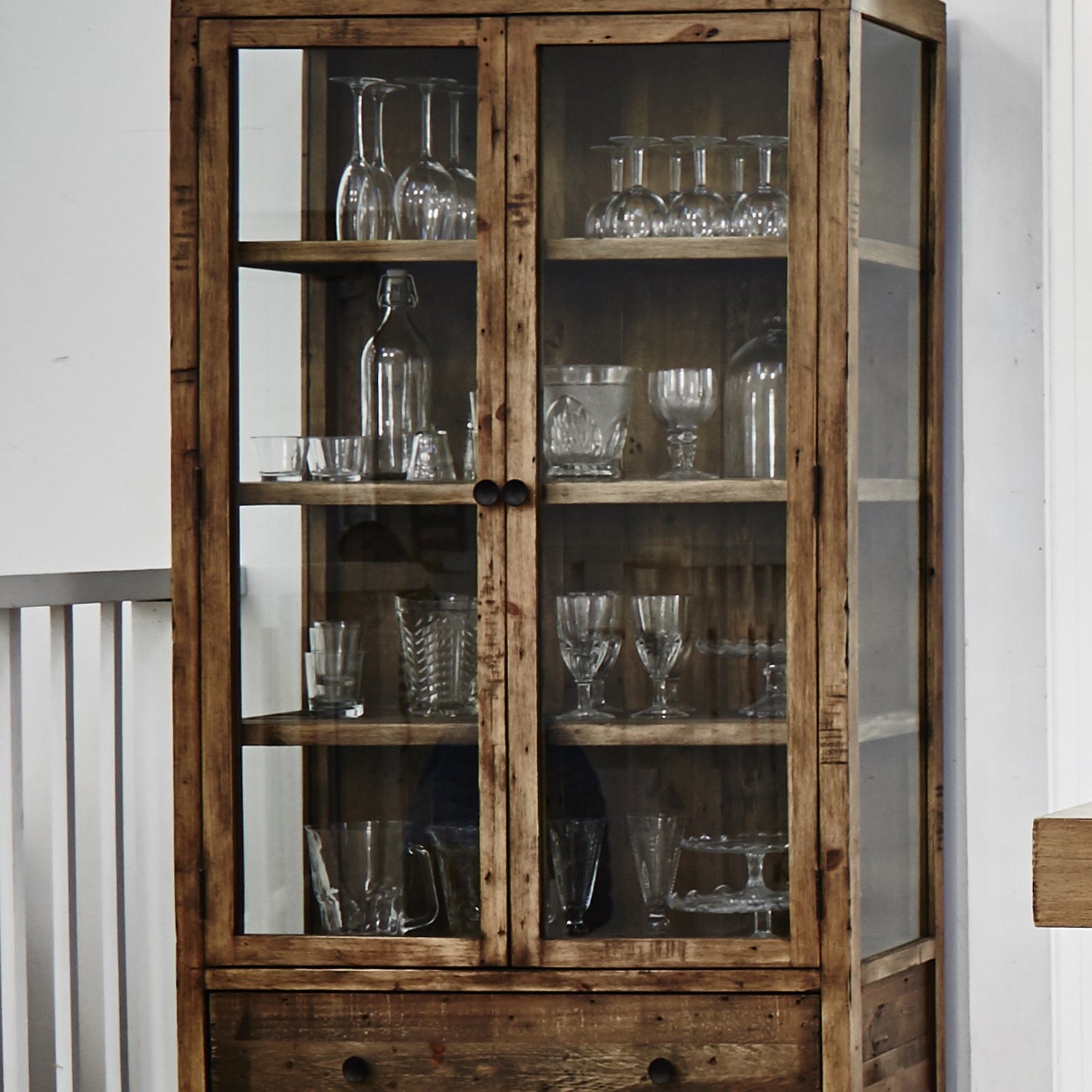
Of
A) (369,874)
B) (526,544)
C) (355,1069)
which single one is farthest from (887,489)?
(355,1069)

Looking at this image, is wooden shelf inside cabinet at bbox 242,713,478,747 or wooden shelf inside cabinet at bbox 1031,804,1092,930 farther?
wooden shelf inside cabinet at bbox 242,713,478,747

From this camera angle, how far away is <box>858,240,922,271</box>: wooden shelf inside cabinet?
167cm

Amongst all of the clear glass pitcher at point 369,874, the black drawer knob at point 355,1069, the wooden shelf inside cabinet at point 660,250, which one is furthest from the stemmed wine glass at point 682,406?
the black drawer knob at point 355,1069

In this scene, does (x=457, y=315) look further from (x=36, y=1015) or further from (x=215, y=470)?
(x=36, y=1015)

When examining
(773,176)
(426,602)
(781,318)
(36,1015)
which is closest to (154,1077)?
(36,1015)

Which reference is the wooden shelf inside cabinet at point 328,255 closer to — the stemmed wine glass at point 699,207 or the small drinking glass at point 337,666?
the stemmed wine glass at point 699,207

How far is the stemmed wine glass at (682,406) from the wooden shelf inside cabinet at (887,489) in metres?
0.21

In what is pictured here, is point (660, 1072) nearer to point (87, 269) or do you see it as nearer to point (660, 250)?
point (660, 250)

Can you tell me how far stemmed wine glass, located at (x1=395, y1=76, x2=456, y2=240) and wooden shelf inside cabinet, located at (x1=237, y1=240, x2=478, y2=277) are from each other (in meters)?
0.02

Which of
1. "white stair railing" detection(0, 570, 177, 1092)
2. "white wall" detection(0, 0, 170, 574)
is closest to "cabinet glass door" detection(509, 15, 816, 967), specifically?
"white stair railing" detection(0, 570, 177, 1092)

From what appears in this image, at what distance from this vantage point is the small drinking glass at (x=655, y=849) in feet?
5.37

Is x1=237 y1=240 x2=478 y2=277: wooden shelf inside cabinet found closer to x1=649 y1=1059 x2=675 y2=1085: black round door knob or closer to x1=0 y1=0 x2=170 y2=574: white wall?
x1=0 y1=0 x2=170 y2=574: white wall

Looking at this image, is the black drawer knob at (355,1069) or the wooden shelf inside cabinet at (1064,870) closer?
the wooden shelf inside cabinet at (1064,870)

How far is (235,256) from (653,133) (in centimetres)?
56
